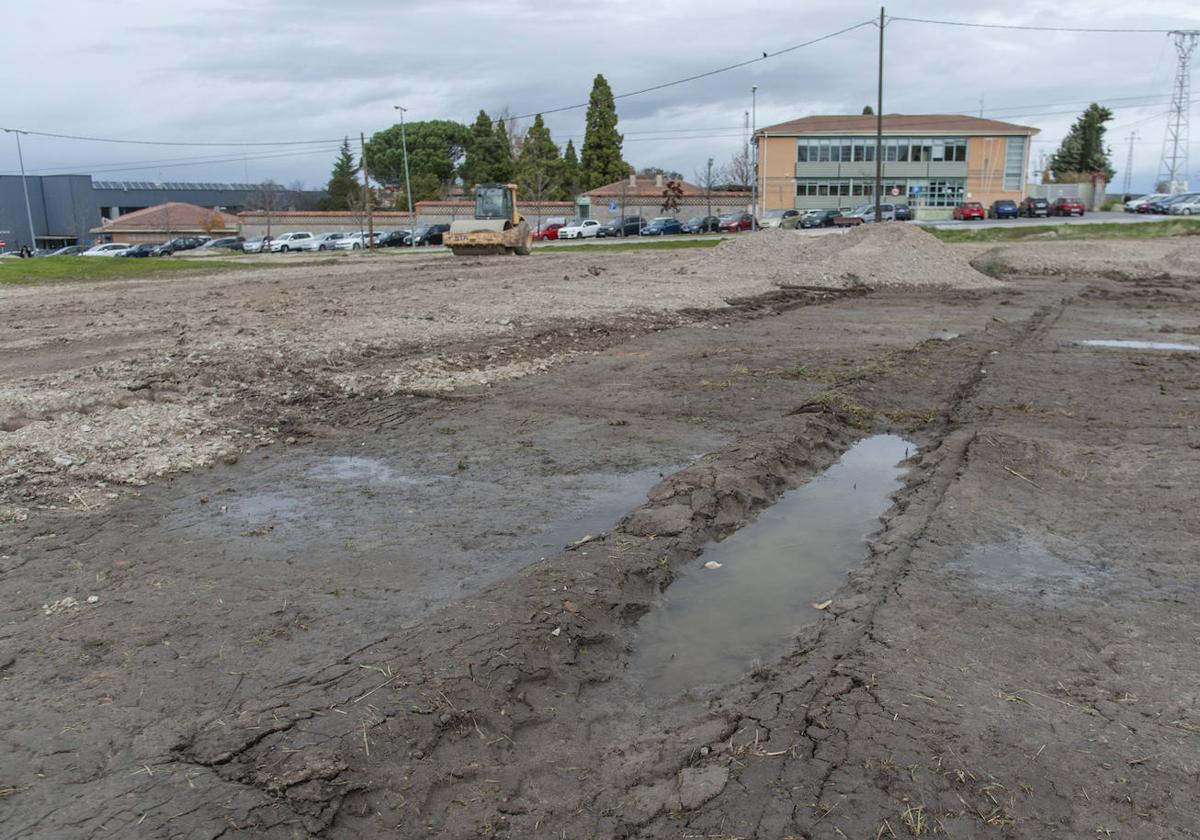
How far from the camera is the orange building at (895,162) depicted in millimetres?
81688

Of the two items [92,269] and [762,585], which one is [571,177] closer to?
[92,269]

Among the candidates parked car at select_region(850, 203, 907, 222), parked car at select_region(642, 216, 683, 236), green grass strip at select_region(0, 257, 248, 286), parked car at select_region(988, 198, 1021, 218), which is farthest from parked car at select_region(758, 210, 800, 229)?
green grass strip at select_region(0, 257, 248, 286)

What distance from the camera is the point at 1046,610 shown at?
5320mm

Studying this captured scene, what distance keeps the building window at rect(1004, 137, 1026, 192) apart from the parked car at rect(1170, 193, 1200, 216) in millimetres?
20107

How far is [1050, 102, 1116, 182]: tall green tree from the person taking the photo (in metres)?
104

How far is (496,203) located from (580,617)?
32.4 meters

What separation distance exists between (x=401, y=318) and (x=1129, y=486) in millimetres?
Result: 12581

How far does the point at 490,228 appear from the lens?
35.2 metres

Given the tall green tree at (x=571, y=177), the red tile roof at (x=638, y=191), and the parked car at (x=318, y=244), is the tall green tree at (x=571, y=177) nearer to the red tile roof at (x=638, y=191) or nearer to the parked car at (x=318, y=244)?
the red tile roof at (x=638, y=191)

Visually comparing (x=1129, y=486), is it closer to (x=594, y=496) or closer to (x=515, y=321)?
(x=594, y=496)

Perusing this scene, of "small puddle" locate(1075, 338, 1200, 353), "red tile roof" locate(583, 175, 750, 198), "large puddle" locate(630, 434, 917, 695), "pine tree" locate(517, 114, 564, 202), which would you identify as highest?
"pine tree" locate(517, 114, 564, 202)

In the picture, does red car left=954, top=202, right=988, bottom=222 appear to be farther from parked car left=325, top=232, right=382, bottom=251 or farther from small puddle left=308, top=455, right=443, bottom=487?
small puddle left=308, top=455, right=443, bottom=487

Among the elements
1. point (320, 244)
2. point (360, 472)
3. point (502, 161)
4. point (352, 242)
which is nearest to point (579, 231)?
point (352, 242)

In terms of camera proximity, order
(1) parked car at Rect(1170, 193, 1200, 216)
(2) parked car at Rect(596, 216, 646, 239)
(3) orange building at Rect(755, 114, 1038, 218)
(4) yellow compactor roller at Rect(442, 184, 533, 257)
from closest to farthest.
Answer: (4) yellow compactor roller at Rect(442, 184, 533, 257), (1) parked car at Rect(1170, 193, 1200, 216), (2) parked car at Rect(596, 216, 646, 239), (3) orange building at Rect(755, 114, 1038, 218)
